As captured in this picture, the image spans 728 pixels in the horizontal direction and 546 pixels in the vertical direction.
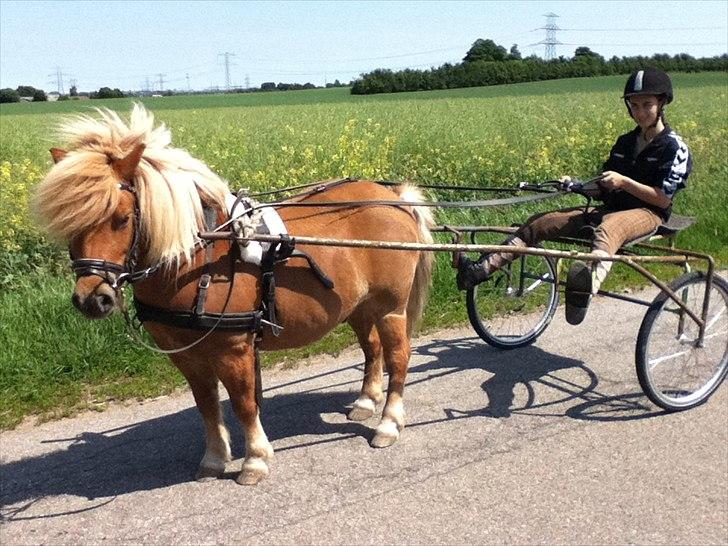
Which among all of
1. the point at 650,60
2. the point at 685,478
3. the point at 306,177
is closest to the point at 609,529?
the point at 685,478

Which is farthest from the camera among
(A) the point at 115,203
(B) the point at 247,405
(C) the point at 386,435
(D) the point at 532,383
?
(D) the point at 532,383

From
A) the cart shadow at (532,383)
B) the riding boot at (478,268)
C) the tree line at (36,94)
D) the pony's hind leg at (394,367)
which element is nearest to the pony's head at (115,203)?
the pony's hind leg at (394,367)

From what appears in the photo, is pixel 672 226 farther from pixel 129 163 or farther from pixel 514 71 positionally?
pixel 514 71

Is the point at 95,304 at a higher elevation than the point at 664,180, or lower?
lower

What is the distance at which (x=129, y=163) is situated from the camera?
2939 mm

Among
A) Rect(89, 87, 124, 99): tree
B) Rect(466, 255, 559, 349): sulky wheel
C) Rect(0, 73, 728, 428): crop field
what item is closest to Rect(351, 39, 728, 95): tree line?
Rect(89, 87, 124, 99): tree

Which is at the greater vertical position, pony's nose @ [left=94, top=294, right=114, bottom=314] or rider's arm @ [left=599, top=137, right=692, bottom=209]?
rider's arm @ [left=599, top=137, right=692, bottom=209]

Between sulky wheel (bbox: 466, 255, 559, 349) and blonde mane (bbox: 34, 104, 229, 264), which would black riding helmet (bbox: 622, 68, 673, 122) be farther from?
Answer: blonde mane (bbox: 34, 104, 229, 264)

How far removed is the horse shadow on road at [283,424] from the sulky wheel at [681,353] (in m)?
0.24

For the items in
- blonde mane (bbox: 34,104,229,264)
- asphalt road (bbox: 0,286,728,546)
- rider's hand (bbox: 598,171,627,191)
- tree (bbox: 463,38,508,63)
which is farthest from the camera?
tree (bbox: 463,38,508,63)

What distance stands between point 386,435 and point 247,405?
92 cm

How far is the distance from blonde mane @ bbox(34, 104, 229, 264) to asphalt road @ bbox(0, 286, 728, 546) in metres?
1.32

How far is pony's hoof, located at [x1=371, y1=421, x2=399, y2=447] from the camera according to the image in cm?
408

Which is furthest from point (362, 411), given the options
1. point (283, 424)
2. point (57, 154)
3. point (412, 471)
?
point (57, 154)
